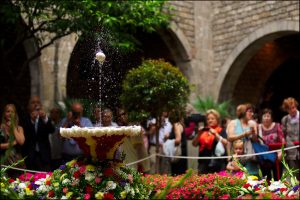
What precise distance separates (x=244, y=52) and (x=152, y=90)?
5963 millimetres

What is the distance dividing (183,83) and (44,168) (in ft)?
7.82

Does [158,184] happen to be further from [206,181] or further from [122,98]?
[122,98]

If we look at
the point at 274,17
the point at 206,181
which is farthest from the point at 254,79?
the point at 206,181

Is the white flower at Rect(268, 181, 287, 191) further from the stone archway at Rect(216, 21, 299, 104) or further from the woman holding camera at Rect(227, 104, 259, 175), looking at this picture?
the stone archway at Rect(216, 21, 299, 104)

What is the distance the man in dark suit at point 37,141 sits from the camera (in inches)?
246

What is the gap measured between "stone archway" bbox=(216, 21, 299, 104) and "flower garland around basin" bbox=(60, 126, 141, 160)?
8888 millimetres

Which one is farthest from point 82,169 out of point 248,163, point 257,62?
point 257,62

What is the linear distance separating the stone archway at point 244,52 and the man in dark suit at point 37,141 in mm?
6816

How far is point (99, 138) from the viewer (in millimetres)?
2848

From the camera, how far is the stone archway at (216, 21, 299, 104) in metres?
11.2

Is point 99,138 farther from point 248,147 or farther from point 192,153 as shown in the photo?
point 192,153

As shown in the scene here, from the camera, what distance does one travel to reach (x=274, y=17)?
37.4ft

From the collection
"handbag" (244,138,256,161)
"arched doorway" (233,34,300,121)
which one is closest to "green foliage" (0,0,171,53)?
"handbag" (244,138,256,161)

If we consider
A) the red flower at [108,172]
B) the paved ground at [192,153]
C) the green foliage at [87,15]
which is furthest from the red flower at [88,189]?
the paved ground at [192,153]
